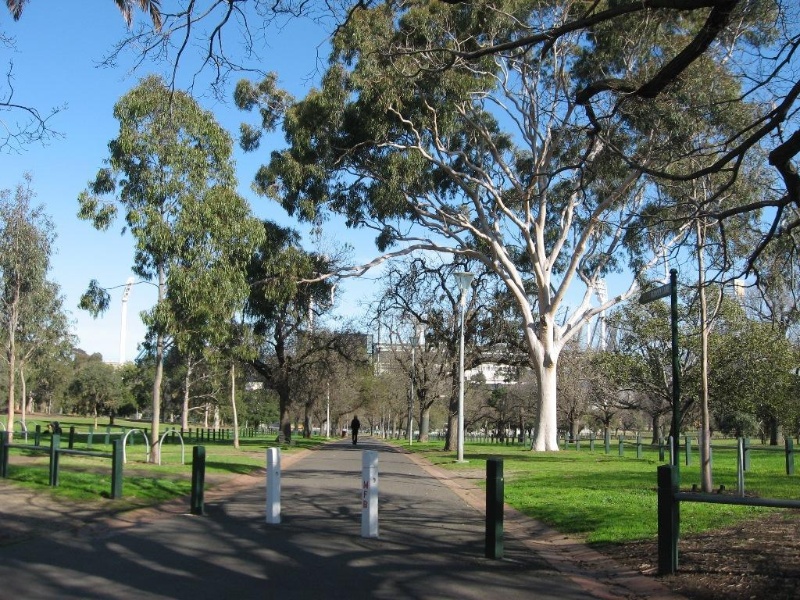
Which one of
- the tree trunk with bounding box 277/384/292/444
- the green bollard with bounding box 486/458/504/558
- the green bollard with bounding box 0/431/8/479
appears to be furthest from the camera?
the tree trunk with bounding box 277/384/292/444

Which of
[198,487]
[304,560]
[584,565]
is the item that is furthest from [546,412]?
[304,560]

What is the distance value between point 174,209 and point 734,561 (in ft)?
54.1

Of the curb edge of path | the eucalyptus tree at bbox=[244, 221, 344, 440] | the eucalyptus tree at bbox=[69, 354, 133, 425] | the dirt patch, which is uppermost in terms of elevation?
the eucalyptus tree at bbox=[244, 221, 344, 440]

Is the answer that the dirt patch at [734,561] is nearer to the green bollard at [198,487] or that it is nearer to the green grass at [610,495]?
the green grass at [610,495]

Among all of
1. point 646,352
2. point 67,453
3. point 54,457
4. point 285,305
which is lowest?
point 54,457

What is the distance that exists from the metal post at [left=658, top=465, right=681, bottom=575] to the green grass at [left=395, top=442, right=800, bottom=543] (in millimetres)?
2259

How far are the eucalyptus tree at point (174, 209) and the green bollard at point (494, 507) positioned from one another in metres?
13.0

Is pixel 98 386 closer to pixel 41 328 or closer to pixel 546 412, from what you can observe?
pixel 41 328

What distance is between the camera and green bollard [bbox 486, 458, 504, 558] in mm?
9156

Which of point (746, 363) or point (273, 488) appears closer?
point (273, 488)

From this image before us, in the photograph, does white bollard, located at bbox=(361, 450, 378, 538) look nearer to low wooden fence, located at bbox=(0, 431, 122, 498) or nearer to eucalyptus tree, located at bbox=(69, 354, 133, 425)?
low wooden fence, located at bbox=(0, 431, 122, 498)

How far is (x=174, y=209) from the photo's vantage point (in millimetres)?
21062

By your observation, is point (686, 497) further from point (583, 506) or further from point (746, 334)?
point (746, 334)

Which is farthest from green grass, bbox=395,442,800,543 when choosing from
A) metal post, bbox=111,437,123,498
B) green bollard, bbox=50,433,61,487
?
green bollard, bbox=50,433,61,487
